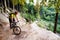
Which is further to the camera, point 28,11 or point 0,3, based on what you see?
point 28,11

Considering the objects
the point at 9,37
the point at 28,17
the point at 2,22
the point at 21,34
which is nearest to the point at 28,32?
the point at 21,34

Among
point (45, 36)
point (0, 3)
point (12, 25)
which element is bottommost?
point (45, 36)

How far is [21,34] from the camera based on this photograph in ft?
25.6

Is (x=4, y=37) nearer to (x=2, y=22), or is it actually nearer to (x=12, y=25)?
(x=12, y=25)

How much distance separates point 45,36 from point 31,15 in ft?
18.2

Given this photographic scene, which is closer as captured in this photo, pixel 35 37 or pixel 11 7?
pixel 35 37

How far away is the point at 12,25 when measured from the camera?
7809mm

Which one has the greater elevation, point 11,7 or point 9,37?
point 11,7

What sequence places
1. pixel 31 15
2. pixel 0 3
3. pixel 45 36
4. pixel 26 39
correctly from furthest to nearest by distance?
pixel 31 15 < pixel 0 3 < pixel 45 36 < pixel 26 39

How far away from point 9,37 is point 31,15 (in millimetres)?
6063

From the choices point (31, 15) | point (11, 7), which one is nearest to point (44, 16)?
point (31, 15)

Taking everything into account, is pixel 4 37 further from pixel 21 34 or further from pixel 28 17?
pixel 28 17

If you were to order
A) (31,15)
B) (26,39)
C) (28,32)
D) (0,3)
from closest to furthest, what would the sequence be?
(26,39) < (28,32) < (0,3) < (31,15)

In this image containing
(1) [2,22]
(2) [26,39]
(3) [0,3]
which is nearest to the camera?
(2) [26,39]
